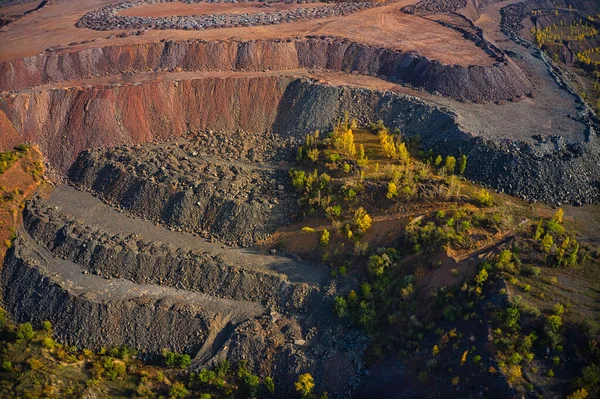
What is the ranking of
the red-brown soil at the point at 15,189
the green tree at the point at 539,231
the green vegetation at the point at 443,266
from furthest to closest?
the red-brown soil at the point at 15,189 → the green tree at the point at 539,231 → the green vegetation at the point at 443,266

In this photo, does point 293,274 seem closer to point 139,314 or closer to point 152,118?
point 139,314

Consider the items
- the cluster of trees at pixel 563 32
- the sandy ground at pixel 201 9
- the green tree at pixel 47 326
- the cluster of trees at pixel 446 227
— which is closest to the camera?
the cluster of trees at pixel 446 227

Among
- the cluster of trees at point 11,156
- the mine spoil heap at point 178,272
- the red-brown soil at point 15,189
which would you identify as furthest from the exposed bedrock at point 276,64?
the mine spoil heap at point 178,272

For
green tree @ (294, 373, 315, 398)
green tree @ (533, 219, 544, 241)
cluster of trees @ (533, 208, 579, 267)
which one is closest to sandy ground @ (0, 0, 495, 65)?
cluster of trees @ (533, 208, 579, 267)

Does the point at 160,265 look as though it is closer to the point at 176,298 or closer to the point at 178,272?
the point at 178,272

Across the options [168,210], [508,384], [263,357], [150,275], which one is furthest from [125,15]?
[508,384]

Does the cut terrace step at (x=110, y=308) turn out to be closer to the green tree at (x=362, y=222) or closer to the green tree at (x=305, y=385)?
the green tree at (x=305, y=385)
